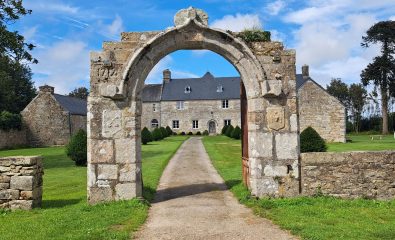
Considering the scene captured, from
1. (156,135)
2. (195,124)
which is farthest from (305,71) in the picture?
(195,124)

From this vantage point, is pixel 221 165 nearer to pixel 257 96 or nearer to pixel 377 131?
pixel 257 96

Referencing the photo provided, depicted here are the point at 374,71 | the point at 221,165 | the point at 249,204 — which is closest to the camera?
the point at 249,204

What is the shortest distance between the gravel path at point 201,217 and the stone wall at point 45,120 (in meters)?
26.3

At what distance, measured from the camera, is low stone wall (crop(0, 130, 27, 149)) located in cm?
3078

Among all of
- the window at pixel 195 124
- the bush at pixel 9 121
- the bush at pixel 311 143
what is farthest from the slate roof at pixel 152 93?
the bush at pixel 311 143

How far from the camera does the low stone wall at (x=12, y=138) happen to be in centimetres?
3078

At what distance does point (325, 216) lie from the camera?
6.21 m

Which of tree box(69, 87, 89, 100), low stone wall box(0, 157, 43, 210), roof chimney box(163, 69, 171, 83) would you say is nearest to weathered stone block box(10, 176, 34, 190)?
low stone wall box(0, 157, 43, 210)

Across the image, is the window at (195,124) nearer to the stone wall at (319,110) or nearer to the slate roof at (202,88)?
the slate roof at (202,88)

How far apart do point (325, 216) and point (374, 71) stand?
1606 inches

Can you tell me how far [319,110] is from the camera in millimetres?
31062

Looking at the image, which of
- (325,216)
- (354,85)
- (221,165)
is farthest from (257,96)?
(354,85)

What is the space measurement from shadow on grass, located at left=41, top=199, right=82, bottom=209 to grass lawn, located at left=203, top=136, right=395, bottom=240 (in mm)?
3538

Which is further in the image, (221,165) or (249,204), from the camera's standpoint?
(221,165)
